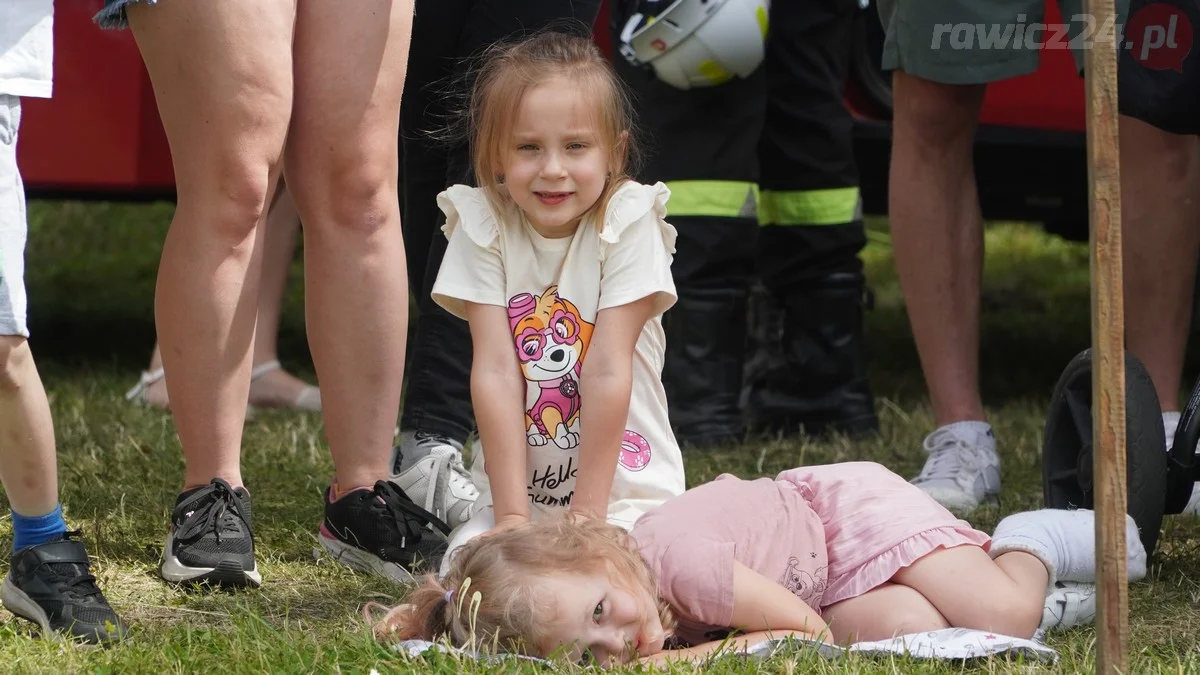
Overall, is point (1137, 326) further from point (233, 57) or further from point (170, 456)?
point (170, 456)

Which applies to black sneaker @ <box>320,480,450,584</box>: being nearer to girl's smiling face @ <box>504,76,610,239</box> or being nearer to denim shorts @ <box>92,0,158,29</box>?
girl's smiling face @ <box>504,76,610,239</box>

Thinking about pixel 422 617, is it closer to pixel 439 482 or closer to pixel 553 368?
pixel 553 368

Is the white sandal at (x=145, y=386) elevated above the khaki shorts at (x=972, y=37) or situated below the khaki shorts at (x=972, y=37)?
below

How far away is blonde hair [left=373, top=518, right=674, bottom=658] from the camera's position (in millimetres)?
1864

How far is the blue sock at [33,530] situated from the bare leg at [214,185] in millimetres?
335

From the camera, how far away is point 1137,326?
2957mm

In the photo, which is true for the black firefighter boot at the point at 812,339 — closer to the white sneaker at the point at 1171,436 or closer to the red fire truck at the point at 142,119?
the red fire truck at the point at 142,119

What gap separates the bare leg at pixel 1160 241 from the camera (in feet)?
9.30

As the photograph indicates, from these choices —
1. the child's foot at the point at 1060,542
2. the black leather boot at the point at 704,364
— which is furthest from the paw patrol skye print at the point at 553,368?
the black leather boot at the point at 704,364

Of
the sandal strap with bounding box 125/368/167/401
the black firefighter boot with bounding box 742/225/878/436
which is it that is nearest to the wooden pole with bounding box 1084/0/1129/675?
the black firefighter boot with bounding box 742/225/878/436

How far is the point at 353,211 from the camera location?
99.7 inches

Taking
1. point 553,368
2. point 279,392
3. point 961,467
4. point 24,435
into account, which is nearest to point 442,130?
point 553,368

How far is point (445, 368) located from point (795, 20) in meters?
1.48

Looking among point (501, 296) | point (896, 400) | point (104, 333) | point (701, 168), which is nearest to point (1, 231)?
point (501, 296)
